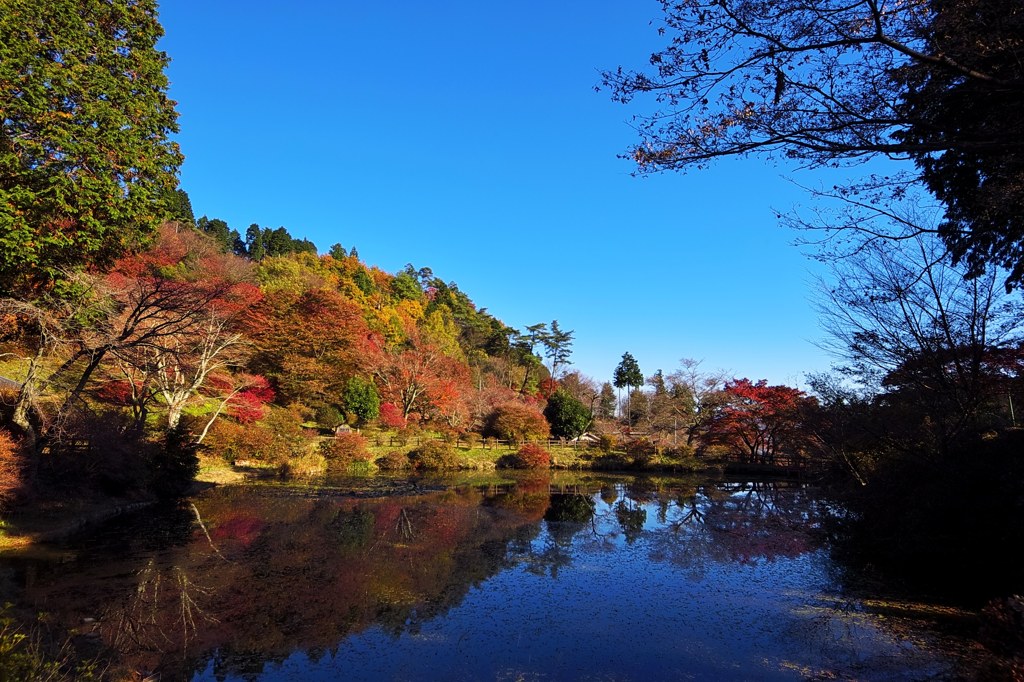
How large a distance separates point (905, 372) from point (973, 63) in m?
7.24

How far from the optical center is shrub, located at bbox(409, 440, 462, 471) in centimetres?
2164

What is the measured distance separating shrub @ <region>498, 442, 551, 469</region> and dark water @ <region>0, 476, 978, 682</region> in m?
12.2

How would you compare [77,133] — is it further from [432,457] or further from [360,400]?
[360,400]

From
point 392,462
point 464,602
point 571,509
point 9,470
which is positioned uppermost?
point 9,470

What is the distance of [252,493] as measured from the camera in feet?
48.1

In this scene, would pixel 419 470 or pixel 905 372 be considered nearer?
pixel 905 372

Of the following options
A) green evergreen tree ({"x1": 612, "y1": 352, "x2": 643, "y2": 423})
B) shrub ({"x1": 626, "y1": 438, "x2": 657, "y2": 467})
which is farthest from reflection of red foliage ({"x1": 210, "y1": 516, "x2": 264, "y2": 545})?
green evergreen tree ({"x1": 612, "y1": 352, "x2": 643, "y2": 423})

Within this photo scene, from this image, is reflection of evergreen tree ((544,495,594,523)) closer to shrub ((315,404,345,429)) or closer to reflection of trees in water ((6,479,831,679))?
reflection of trees in water ((6,479,831,679))

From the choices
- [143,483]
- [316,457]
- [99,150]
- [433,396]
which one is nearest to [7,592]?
[99,150]

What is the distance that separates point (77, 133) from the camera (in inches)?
325

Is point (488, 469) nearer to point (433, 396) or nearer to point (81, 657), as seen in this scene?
point (433, 396)

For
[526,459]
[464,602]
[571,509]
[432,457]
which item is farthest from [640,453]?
[464,602]

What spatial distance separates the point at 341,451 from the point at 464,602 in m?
15.2

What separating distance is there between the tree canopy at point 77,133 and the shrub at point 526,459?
59.2 ft
